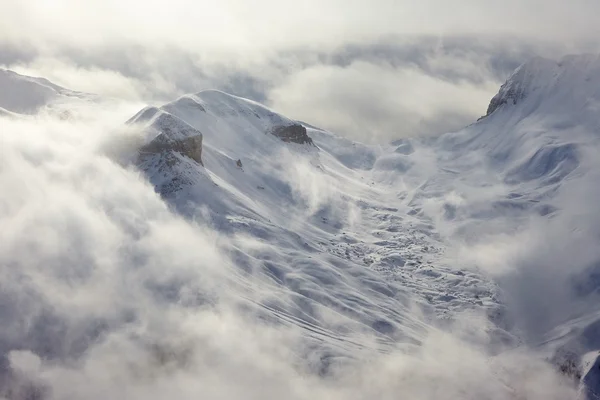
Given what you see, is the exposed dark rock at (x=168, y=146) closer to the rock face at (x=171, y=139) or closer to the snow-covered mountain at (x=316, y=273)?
the rock face at (x=171, y=139)

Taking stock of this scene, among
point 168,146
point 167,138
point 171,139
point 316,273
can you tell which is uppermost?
point 171,139

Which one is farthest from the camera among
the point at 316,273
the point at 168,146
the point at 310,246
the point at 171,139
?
Answer: the point at 171,139

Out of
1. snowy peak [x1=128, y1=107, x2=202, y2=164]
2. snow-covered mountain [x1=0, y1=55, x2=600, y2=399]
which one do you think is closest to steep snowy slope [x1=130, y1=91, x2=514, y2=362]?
snowy peak [x1=128, y1=107, x2=202, y2=164]

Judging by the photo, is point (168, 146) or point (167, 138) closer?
point (168, 146)

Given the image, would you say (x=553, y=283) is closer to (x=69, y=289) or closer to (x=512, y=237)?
(x=512, y=237)

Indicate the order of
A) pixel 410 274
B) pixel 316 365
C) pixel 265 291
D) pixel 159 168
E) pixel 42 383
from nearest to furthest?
pixel 42 383, pixel 316 365, pixel 265 291, pixel 159 168, pixel 410 274

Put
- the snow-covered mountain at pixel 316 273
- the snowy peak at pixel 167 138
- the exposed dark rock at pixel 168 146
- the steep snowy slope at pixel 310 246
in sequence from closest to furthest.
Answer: the snow-covered mountain at pixel 316 273 → the steep snowy slope at pixel 310 246 → the snowy peak at pixel 167 138 → the exposed dark rock at pixel 168 146

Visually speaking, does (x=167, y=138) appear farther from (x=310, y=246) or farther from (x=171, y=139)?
(x=310, y=246)

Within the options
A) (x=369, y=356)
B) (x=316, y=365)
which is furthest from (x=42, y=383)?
(x=369, y=356)

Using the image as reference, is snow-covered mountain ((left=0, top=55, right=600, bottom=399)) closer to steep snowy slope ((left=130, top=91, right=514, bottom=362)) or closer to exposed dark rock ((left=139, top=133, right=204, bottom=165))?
exposed dark rock ((left=139, top=133, right=204, bottom=165))

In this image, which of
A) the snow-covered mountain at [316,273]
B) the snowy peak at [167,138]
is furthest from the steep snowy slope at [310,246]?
the snow-covered mountain at [316,273]

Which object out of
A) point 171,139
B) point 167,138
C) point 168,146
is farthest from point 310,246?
point 167,138
